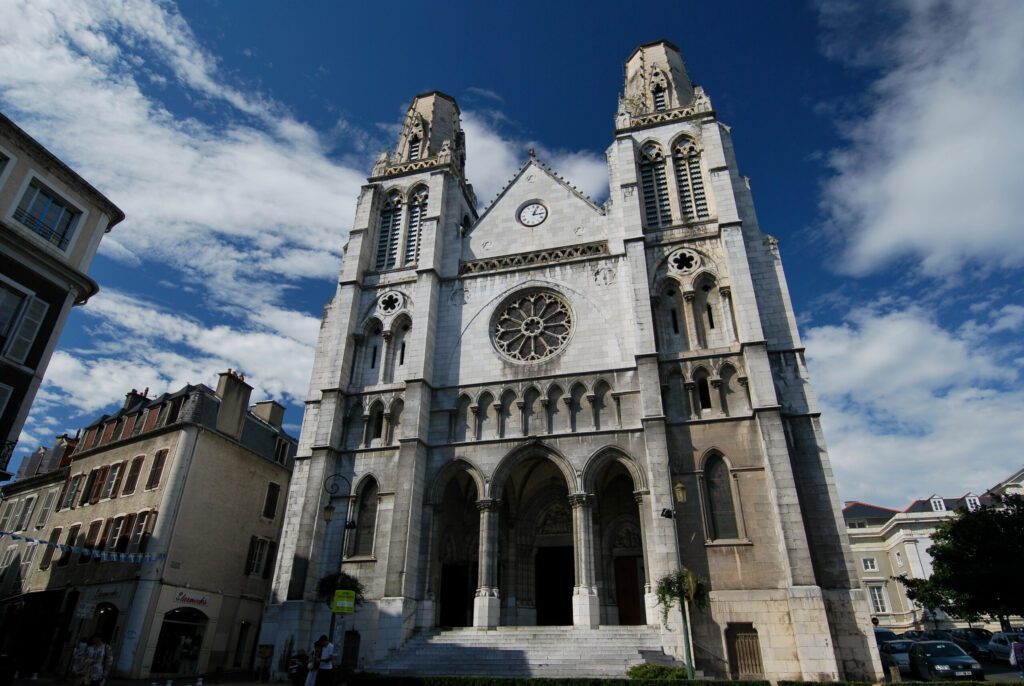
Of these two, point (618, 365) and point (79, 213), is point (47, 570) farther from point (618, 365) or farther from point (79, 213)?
point (618, 365)

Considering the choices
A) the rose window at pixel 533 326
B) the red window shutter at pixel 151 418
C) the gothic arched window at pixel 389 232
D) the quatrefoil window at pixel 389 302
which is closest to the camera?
the rose window at pixel 533 326

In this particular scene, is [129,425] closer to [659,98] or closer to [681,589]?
[681,589]

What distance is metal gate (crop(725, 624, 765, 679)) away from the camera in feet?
56.3

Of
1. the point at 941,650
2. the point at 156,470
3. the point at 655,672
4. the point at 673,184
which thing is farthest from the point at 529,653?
the point at 673,184

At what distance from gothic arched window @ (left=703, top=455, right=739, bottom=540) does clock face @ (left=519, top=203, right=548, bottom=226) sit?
1280cm

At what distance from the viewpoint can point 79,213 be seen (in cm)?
1828

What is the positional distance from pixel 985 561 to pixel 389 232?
31.7 metres

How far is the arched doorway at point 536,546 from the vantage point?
73.5 feet

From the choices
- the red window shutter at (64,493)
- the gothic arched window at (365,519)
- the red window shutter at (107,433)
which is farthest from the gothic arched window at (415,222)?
the red window shutter at (64,493)

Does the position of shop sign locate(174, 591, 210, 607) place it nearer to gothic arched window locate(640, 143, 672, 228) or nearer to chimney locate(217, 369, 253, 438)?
chimney locate(217, 369, 253, 438)

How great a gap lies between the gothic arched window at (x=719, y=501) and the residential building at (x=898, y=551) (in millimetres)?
31940

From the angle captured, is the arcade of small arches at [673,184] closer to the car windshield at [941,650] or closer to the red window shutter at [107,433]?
the car windshield at [941,650]

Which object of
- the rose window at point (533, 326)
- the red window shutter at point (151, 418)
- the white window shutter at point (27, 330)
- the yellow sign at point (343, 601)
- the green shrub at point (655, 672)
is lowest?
the green shrub at point (655, 672)

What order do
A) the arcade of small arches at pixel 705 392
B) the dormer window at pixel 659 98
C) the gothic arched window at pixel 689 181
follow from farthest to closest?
the dormer window at pixel 659 98 < the gothic arched window at pixel 689 181 < the arcade of small arches at pixel 705 392
